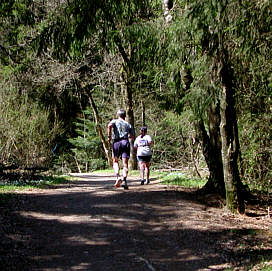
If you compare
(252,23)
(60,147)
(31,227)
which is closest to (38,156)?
(31,227)

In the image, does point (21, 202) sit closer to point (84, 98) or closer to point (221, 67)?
point (221, 67)

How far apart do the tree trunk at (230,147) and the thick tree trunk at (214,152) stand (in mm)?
937

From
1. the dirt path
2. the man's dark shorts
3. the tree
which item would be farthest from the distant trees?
the man's dark shorts

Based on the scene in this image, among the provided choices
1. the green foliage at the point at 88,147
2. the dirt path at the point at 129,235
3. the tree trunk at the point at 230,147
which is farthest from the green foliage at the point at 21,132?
the green foliage at the point at 88,147

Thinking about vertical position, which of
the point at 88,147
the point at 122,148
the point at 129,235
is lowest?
the point at 129,235

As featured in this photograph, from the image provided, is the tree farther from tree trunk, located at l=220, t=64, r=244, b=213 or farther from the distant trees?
tree trunk, located at l=220, t=64, r=244, b=213

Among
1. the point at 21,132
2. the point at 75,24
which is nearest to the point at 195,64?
the point at 75,24

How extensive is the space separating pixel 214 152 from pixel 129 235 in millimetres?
3701

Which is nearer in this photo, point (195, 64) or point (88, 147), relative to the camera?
point (195, 64)

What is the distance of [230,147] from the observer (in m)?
7.51

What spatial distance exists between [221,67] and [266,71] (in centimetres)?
78

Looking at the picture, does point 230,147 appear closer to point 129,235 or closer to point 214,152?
point 214,152

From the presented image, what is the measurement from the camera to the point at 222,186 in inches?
351

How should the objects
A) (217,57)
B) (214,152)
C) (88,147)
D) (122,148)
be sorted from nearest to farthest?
(217,57) → (214,152) → (122,148) → (88,147)
